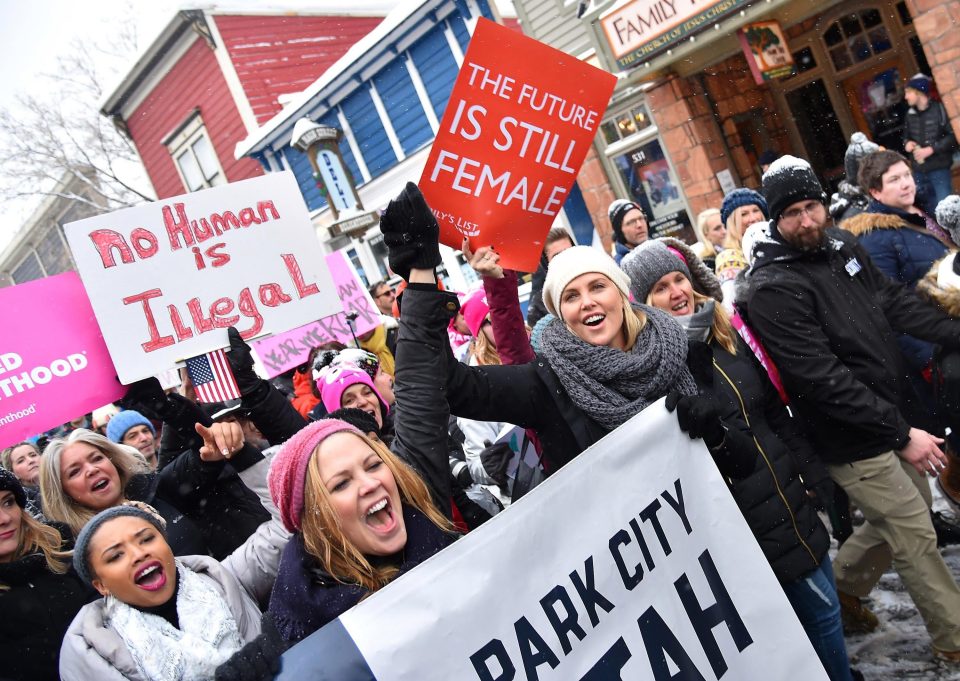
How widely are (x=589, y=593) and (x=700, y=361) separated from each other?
891 millimetres

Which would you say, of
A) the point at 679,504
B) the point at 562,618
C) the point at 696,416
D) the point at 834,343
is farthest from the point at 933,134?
the point at 562,618

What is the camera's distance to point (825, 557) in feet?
8.42

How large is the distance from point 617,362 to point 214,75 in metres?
16.9

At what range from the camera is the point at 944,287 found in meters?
3.19

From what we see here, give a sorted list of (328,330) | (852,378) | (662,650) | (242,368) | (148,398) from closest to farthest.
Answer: (662,650) → (852,378) → (242,368) → (148,398) → (328,330)

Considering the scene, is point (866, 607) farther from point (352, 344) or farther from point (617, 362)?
point (352, 344)

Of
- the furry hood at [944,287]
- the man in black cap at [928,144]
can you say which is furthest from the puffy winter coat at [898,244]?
the man in black cap at [928,144]

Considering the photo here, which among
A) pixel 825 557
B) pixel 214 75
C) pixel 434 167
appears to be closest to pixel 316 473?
pixel 434 167

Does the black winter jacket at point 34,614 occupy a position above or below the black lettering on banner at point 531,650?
above

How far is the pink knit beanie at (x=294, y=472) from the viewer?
1.88 m

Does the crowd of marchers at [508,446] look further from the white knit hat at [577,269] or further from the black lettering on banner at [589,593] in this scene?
the black lettering on banner at [589,593]

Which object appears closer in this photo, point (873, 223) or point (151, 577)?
point (151, 577)

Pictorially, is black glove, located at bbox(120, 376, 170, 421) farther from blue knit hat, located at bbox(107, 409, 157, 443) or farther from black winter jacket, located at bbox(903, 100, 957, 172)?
black winter jacket, located at bbox(903, 100, 957, 172)

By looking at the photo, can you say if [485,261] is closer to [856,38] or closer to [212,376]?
[212,376]
